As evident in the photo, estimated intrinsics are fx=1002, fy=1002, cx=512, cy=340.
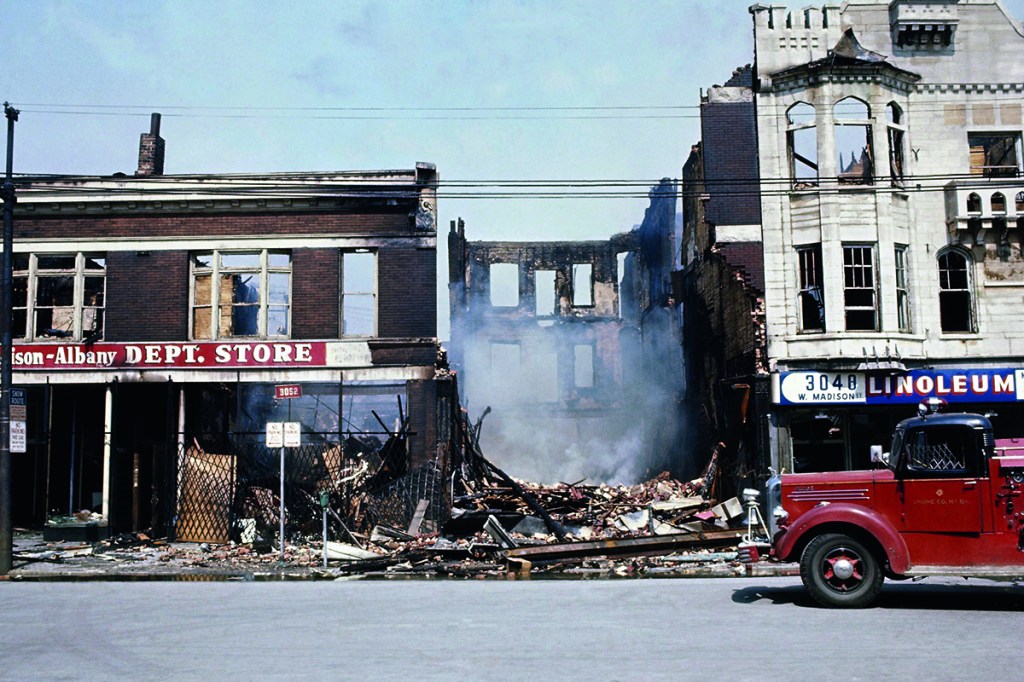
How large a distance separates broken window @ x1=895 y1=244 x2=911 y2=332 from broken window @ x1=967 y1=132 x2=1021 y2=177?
8.60 ft

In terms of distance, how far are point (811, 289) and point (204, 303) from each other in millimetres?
14375

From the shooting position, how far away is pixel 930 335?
23000 mm

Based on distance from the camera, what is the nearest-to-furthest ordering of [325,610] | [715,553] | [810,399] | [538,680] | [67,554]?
[538,680] → [325,610] → [715,553] → [67,554] → [810,399]

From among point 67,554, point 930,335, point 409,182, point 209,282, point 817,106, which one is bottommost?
point 67,554

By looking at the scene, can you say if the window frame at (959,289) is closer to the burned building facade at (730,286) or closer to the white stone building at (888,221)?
the white stone building at (888,221)

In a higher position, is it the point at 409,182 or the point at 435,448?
the point at 409,182

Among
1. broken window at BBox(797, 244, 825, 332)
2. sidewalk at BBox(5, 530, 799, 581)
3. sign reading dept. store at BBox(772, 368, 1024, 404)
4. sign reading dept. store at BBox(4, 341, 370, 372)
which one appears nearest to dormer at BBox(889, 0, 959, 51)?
broken window at BBox(797, 244, 825, 332)

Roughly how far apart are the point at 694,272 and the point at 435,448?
11.5 metres

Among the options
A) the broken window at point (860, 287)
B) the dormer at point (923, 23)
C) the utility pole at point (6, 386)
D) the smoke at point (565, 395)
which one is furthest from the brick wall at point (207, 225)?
the smoke at point (565, 395)

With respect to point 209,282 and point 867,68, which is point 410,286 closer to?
point 209,282

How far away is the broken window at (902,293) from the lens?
2309 centimetres

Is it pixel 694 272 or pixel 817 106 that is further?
pixel 694 272

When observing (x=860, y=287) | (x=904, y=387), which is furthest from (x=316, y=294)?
(x=904, y=387)

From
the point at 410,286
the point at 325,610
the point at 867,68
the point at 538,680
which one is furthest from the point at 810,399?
the point at 538,680
